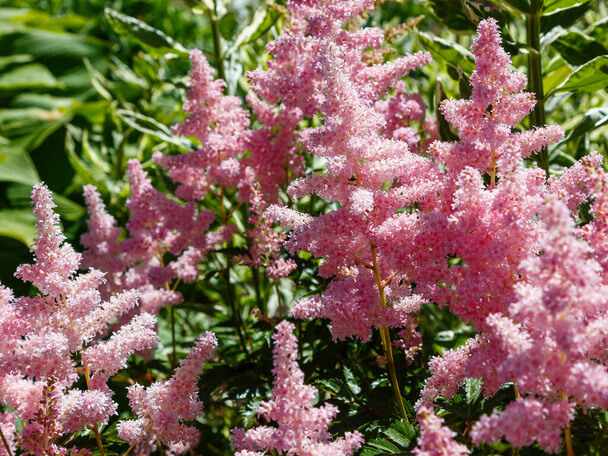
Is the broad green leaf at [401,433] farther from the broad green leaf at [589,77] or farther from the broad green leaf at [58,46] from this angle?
the broad green leaf at [58,46]

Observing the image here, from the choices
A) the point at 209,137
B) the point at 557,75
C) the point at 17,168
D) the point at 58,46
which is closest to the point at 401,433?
the point at 209,137

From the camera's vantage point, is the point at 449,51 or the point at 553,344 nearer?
the point at 553,344

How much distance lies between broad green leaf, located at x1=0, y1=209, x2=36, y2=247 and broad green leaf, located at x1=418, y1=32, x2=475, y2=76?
223 cm

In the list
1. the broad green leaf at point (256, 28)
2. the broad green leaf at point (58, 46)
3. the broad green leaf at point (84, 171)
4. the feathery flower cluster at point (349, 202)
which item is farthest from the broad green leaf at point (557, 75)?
the broad green leaf at point (58, 46)

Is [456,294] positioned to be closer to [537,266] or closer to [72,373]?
[537,266]

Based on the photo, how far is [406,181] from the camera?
1027 mm

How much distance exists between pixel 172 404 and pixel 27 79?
3.72m

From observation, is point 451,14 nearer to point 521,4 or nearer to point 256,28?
point 521,4

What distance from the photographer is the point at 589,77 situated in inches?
56.4

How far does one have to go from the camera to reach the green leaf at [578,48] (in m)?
1.58

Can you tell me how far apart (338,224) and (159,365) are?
89 cm

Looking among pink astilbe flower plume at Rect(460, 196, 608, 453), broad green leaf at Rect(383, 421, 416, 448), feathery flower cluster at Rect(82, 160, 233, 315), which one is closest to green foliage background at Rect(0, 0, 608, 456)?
broad green leaf at Rect(383, 421, 416, 448)

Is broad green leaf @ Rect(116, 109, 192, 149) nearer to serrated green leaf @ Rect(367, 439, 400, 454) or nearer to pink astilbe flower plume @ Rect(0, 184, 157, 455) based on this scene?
pink astilbe flower plume @ Rect(0, 184, 157, 455)

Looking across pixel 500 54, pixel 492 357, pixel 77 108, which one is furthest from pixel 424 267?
pixel 77 108
